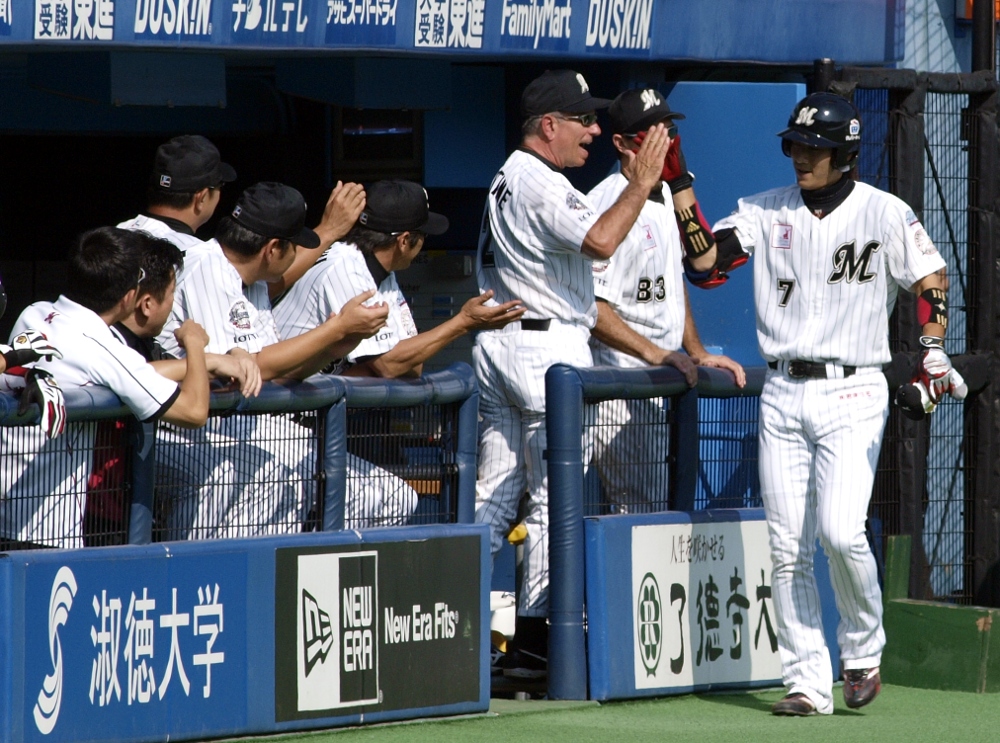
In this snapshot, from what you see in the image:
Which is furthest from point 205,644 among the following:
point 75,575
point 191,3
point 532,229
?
point 191,3

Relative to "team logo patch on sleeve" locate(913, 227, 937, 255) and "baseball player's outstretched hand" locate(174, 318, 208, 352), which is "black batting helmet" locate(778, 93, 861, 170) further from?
"baseball player's outstretched hand" locate(174, 318, 208, 352)

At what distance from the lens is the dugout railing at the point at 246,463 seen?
4.35 meters

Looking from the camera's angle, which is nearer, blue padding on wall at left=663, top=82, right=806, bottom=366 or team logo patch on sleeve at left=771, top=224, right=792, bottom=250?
team logo patch on sleeve at left=771, top=224, right=792, bottom=250

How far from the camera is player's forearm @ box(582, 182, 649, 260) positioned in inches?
213

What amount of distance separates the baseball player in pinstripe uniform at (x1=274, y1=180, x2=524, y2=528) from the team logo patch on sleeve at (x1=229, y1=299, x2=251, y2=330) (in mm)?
435

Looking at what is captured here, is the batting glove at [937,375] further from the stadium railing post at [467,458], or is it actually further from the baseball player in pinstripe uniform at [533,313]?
the stadium railing post at [467,458]

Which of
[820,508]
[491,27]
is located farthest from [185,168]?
[491,27]

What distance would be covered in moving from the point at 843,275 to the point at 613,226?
75 cm

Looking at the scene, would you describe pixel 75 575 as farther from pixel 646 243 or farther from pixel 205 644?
pixel 646 243

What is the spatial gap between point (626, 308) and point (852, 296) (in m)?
1.07

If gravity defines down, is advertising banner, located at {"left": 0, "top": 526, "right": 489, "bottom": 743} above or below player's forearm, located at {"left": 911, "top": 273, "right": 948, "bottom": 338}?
below

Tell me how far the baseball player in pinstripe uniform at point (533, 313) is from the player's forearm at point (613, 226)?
31 mm

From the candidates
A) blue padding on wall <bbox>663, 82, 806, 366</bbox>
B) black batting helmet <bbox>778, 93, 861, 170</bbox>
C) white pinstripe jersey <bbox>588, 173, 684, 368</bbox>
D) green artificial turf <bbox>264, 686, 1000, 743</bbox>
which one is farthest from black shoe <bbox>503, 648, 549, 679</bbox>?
blue padding on wall <bbox>663, 82, 806, 366</bbox>

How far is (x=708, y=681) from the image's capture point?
5.68 meters
